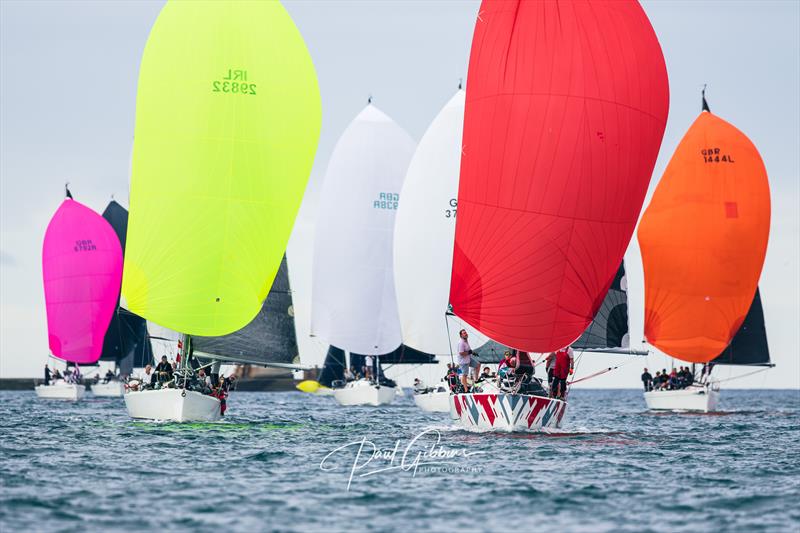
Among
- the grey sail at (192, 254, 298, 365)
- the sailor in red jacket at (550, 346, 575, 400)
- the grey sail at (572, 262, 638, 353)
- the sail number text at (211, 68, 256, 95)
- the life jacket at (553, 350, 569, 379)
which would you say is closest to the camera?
the sailor in red jacket at (550, 346, 575, 400)

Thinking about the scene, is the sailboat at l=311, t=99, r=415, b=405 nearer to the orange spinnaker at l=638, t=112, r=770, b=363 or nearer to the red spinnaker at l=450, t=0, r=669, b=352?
the orange spinnaker at l=638, t=112, r=770, b=363

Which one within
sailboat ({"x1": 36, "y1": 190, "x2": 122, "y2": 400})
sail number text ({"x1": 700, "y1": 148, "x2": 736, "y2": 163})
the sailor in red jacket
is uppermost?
sail number text ({"x1": 700, "y1": 148, "x2": 736, "y2": 163})

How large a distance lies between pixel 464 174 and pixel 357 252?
2621 cm

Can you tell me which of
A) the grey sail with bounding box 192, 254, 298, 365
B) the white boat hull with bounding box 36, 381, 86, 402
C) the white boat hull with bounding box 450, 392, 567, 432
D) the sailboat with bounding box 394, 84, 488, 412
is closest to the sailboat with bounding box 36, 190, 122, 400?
the white boat hull with bounding box 36, 381, 86, 402

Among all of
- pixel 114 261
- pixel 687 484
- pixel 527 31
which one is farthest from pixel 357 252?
pixel 687 484

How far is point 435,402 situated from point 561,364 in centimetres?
1957

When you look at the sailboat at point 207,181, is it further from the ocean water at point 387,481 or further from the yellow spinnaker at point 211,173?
the ocean water at point 387,481

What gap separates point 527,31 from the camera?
2831cm

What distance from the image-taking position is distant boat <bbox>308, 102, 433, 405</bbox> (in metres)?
54.6

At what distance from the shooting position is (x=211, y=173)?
3062 cm

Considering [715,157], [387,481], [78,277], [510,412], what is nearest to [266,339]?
[510,412]

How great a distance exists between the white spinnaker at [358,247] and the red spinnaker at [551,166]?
26052mm

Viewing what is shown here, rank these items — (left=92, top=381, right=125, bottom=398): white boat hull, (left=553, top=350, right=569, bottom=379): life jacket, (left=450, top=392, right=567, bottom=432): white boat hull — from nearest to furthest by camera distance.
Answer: (left=450, top=392, right=567, bottom=432): white boat hull
(left=553, top=350, right=569, bottom=379): life jacket
(left=92, top=381, right=125, bottom=398): white boat hull

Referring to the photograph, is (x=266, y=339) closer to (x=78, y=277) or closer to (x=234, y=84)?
(x=234, y=84)
